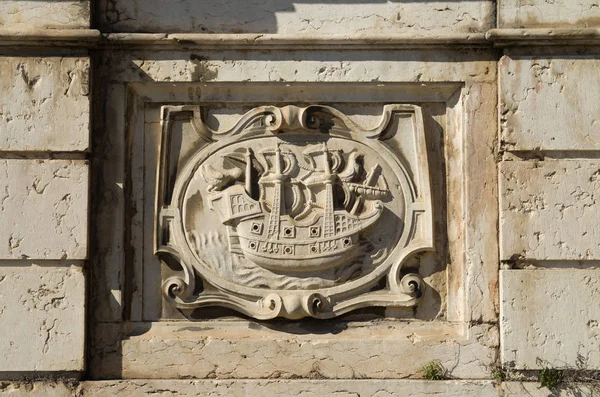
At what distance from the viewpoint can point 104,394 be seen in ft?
18.7

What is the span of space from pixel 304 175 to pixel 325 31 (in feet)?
3.02

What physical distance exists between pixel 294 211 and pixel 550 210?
1575 millimetres

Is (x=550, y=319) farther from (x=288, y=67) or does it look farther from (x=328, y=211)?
(x=288, y=67)

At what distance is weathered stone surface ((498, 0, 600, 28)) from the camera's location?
5.95 meters

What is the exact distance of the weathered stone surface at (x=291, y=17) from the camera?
6.01 meters

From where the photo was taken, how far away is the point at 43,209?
5762mm

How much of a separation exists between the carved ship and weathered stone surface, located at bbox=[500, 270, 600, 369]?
3.29ft

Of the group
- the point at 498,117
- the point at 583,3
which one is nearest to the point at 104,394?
the point at 498,117

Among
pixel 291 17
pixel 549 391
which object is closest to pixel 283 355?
pixel 549 391

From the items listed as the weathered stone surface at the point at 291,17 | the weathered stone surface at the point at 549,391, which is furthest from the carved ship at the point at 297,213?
the weathered stone surface at the point at 549,391

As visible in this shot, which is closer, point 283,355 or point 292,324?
point 283,355

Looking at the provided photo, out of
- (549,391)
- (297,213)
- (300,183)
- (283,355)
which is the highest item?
(300,183)

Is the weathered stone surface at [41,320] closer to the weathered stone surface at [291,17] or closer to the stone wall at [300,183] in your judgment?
the stone wall at [300,183]

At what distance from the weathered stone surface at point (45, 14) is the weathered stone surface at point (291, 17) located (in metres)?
0.17
